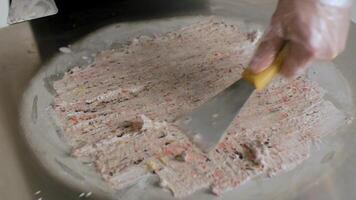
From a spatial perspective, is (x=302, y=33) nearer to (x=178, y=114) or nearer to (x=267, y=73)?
(x=267, y=73)

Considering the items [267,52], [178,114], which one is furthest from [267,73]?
[178,114]

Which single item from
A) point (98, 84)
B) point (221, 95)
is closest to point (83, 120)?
point (98, 84)

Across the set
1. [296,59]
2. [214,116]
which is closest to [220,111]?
[214,116]

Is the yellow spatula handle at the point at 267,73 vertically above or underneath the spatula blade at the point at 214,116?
above

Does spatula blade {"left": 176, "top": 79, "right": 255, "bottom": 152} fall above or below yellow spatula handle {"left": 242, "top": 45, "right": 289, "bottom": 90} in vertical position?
below
